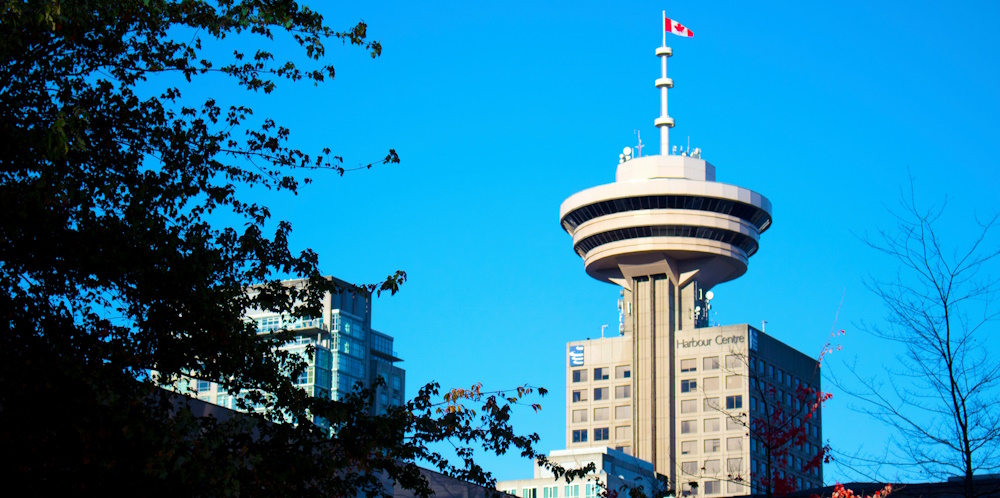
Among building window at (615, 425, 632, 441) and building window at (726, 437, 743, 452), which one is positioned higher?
building window at (615, 425, 632, 441)

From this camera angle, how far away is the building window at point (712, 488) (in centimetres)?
17112

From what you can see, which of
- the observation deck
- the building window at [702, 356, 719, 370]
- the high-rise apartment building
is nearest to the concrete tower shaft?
the observation deck

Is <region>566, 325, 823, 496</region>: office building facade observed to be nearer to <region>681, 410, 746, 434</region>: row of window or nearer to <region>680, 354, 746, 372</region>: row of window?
<region>680, 354, 746, 372</region>: row of window

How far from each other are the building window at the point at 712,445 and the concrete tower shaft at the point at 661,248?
417 centimetres

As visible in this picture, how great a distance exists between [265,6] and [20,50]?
12.4 ft

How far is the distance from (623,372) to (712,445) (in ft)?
49.0

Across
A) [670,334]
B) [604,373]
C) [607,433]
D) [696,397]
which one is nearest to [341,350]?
[604,373]

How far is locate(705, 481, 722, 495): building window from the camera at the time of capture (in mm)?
171125

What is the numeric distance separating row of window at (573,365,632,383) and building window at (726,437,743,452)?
15.2m

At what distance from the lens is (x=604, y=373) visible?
183875 mm

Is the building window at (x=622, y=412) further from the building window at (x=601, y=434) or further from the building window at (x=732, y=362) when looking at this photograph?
the building window at (x=732, y=362)

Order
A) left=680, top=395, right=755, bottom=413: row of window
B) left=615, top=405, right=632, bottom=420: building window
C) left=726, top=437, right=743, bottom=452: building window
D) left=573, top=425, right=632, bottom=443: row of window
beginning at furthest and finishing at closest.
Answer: left=615, top=405, right=632, bottom=420: building window, left=573, top=425, right=632, bottom=443: row of window, left=680, top=395, right=755, bottom=413: row of window, left=726, top=437, right=743, bottom=452: building window

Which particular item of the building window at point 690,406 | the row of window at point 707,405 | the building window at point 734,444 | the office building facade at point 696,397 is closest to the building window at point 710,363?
the office building facade at point 696,397

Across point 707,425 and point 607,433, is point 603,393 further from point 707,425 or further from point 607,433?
point 707,425
